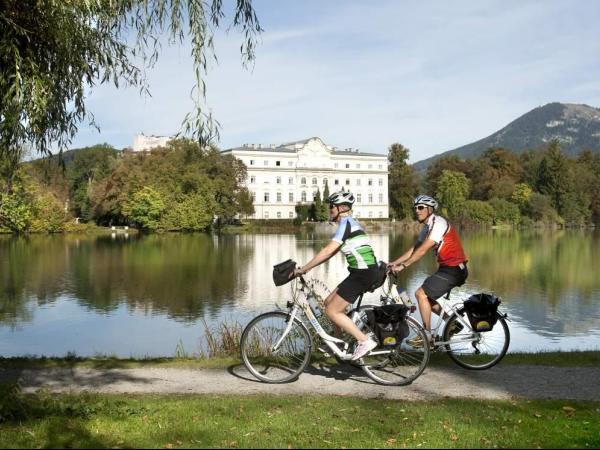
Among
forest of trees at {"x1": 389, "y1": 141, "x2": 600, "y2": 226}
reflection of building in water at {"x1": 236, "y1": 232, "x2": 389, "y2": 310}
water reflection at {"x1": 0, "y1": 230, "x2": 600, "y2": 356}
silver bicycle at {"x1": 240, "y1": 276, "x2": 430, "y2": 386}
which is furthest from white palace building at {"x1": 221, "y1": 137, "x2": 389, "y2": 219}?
silver bicycle at {"x1": 240, "y1": 276, "x2": 430, "y2": 386}

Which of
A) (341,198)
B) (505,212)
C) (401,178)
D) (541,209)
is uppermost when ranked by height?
(401,178)

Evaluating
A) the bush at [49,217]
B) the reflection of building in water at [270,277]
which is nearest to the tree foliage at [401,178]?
the bush at [49,217]

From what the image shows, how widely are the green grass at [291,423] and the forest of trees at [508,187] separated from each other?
7513 centimetres

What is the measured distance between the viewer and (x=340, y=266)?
3027 centimetres

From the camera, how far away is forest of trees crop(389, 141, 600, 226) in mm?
81812

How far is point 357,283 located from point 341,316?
1.09ft

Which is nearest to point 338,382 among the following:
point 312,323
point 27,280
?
point 312,323

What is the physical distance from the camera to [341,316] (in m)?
5.90

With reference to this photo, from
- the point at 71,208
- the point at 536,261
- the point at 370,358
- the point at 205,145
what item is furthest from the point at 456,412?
the point at 71,208

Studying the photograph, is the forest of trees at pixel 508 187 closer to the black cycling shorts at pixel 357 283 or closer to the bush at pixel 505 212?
the bush at pixel 505 212

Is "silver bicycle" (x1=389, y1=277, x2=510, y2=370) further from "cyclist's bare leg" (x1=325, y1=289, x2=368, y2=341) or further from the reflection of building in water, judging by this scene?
the reflection of building in water

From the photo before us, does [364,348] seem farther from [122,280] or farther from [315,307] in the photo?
[122,280]

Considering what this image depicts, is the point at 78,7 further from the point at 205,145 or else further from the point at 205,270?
the point at 205,270

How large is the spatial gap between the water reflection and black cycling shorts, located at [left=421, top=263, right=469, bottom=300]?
6.04 m
